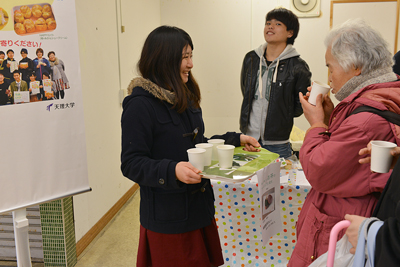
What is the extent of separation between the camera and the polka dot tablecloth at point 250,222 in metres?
2.07

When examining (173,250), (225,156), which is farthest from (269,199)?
(173,250)

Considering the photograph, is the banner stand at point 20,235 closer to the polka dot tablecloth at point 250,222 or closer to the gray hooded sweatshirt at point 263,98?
the polka dot tablecloth at point 250,222

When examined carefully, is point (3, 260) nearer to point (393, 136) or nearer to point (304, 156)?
point (304, 156)

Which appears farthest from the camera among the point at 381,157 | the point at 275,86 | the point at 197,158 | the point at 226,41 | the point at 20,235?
the point at 226,41

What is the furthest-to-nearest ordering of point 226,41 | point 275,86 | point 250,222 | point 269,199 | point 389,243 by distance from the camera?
1. point 226,41
2. point 275,86
3. point 250,222
4. point 269,199
5. point 389,243

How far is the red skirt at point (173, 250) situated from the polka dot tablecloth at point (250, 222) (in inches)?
25.6

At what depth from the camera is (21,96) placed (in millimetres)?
1631

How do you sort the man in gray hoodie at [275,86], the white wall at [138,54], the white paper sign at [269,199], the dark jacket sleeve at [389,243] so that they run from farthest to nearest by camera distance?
the white wall at [138,54]
the man in gray hoodie at [275,86]
the white paper sign at [269,199]
the dark jacket sleeve at [389,243]

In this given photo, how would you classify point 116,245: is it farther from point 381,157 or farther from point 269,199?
point 381,157

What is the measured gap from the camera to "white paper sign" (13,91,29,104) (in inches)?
63.4

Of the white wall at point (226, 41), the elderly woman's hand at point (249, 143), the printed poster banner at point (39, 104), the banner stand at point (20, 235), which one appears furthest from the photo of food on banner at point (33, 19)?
the white wall at point (226, 41)

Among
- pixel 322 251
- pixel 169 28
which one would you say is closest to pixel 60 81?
pixel 169 28

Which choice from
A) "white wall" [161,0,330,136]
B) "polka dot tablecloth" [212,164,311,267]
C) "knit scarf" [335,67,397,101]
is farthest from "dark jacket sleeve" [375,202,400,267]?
"white wall" [161,0,330,136]

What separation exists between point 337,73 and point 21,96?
1433mm
